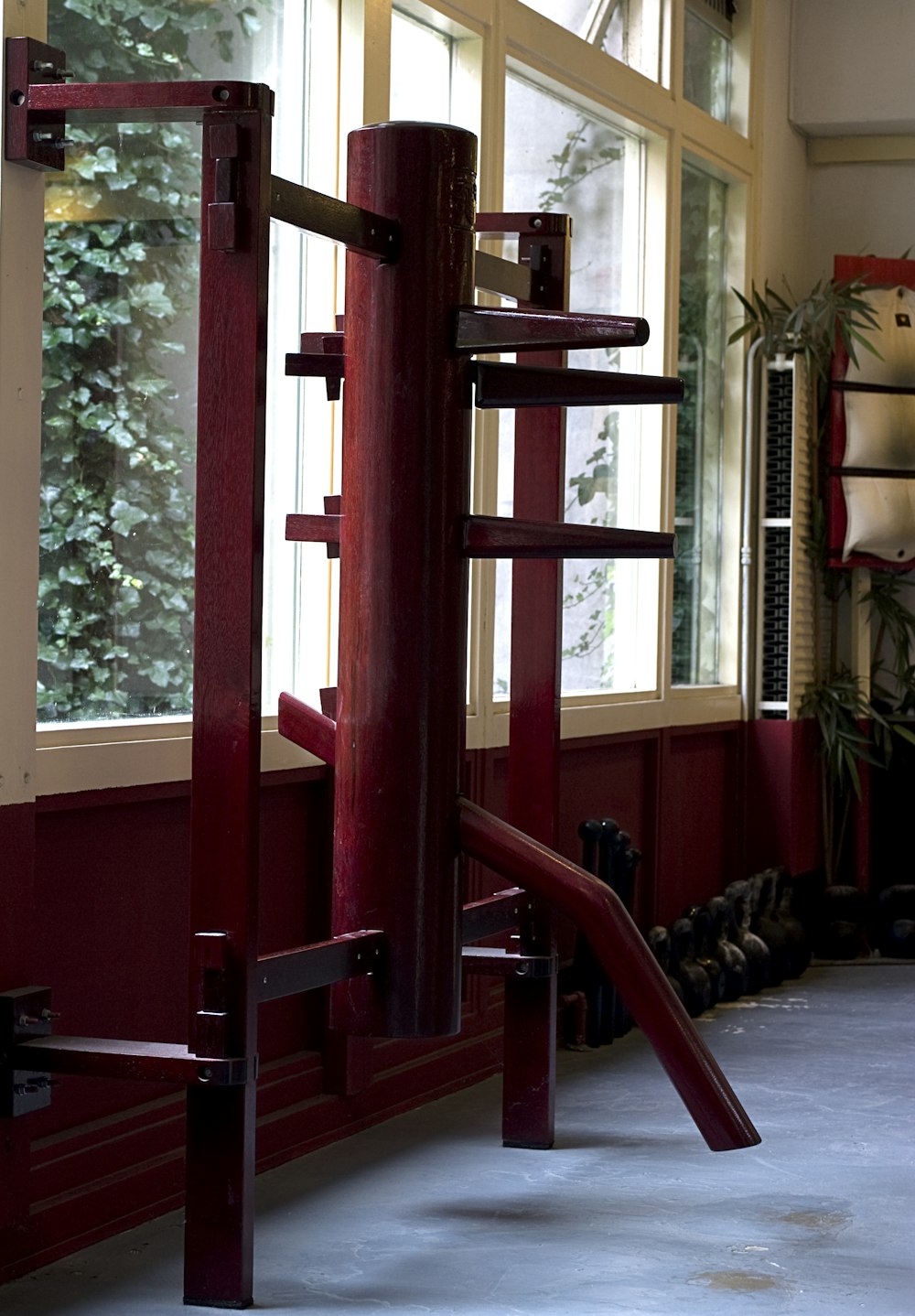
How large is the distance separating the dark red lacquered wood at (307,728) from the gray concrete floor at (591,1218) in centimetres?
86

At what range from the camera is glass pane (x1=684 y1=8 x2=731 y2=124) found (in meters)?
6.11

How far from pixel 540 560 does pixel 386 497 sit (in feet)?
2.62

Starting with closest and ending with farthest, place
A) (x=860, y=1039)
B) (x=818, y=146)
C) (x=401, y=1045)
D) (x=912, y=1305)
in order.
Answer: (x=912, y=1305) < (x=401, y=1045) < (x=860, y=1039) < (x=818, y=146)

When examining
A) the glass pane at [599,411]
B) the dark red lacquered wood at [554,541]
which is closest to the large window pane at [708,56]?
the glass pane at [599,411]

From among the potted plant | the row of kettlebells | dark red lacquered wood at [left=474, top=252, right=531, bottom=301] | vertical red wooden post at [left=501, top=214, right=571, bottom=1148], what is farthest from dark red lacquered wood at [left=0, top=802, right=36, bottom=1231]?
the potted plant

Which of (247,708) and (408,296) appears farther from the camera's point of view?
(408,296)

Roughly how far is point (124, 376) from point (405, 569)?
0.69 metres

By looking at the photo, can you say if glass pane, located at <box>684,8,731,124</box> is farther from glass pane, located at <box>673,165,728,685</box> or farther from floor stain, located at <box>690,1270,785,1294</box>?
floor stain, located at <box>690,1270,785,1294</box>

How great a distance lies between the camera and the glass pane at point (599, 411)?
17.1ft

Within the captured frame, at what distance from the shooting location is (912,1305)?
A: 2.95m

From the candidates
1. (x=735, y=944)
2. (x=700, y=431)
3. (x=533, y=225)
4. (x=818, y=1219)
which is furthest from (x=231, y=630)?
(x=700, y=431)

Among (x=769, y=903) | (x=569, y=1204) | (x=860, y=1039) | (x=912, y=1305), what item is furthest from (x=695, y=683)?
(x=912, y=1305)

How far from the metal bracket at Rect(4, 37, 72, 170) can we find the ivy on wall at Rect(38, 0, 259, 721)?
324 millimetres

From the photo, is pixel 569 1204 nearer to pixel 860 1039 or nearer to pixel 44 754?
pixel 44 754
